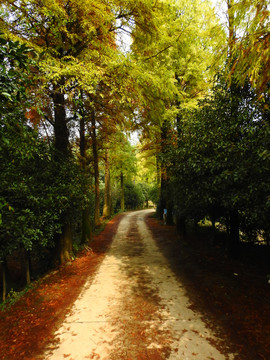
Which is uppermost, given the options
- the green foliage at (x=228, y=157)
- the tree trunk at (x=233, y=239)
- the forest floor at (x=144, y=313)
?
the green foliage at (x=228, y=157)

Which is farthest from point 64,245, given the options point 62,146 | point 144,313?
point 144,313

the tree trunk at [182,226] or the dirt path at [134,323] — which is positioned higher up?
the tree trunk at [182,226]

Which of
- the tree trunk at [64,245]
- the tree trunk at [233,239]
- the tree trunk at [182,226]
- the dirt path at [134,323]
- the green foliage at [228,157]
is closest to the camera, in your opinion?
the dirt path at [134,323]

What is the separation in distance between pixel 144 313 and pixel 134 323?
0.46 meters

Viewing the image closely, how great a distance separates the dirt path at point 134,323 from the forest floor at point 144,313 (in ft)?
0.06

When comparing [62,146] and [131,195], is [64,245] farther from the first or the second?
[131,195]

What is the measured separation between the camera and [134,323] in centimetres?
451

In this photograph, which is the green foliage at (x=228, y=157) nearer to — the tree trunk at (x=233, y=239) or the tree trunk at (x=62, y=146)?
the tree trunk at (x=233, y=239)

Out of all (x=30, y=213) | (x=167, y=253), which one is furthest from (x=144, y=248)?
(x=30, y=213)

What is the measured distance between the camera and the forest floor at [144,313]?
3736 millimetres

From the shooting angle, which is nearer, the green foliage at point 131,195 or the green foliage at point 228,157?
the green foliage at point 228,157

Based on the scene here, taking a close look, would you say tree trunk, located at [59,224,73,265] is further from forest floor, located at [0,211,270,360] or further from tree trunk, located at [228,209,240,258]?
tree trunk, located at [228,209,240,258]

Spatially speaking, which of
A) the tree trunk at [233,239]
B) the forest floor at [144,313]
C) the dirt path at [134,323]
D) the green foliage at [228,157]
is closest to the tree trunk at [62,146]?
the forest floor at [144,313]

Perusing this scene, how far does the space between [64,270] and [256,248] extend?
803 centimetres
